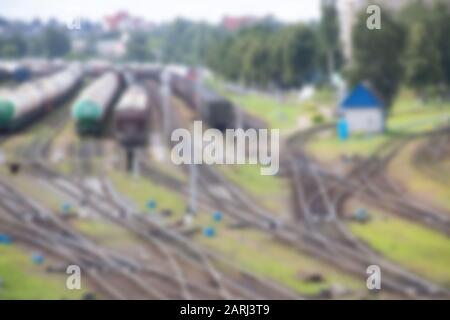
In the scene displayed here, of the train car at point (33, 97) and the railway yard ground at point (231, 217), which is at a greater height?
the train car at point (33, 97)

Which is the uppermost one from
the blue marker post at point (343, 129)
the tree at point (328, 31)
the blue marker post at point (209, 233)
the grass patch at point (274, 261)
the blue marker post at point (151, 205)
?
the tree at point (328, 31)

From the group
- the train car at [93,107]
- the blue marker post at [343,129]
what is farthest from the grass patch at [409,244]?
the blue marker post at [343,129]

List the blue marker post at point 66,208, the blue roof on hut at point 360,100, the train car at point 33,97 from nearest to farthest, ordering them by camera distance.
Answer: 1. the blue marker post at point 66,208
2. the train car at point 33,97
3. the blue roof on hut at point 360,100

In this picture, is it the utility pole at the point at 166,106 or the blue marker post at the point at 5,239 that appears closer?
the blue marker post at the point at 5,239

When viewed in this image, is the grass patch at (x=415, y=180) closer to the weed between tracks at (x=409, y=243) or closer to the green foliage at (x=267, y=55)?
the weed between tracks at (x=409, y=243)

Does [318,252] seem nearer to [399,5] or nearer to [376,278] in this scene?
[376,278]

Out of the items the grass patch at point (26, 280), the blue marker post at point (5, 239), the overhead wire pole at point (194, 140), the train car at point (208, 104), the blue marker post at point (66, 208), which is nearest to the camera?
the grass patch at point (26, 280)
